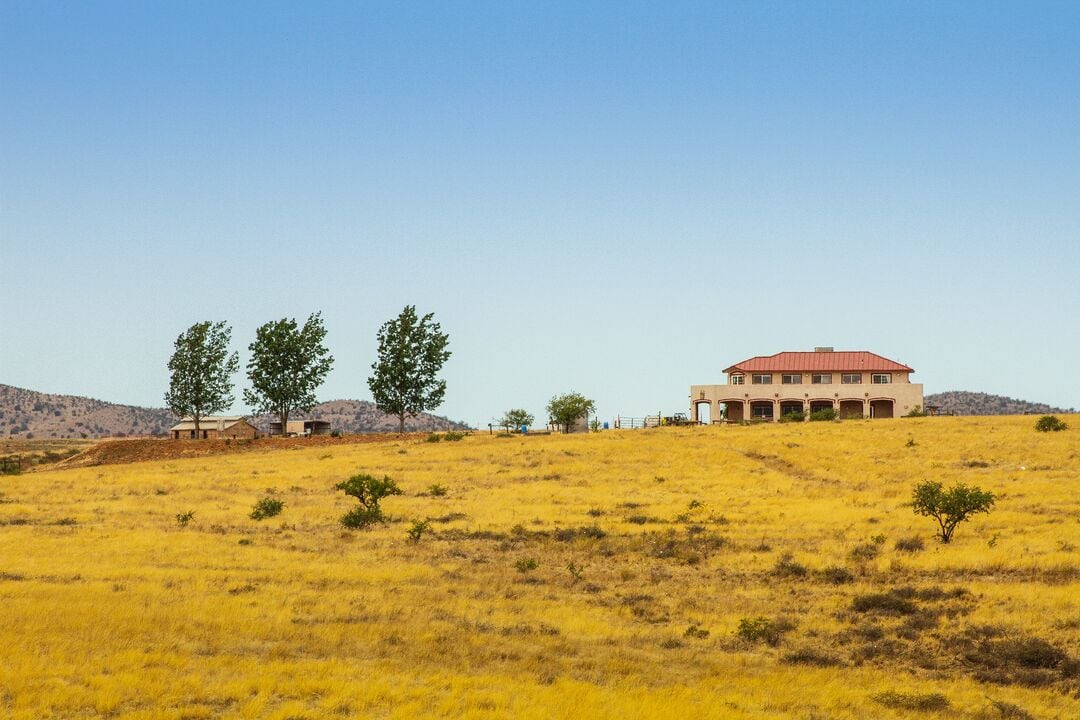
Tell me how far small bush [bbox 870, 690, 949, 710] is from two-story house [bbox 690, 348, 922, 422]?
3608 inches

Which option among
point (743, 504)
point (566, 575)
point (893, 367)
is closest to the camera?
point (566, 575)

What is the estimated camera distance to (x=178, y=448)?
96375 mm

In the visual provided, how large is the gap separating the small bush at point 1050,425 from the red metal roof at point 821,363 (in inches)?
1434

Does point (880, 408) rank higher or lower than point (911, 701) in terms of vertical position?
higher

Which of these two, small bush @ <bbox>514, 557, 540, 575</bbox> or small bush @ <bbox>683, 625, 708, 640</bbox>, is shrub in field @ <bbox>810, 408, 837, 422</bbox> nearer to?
small bush @ <bbox>514, 557, 540, 575</bbox>

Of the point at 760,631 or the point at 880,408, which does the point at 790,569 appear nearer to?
the point at 760,631

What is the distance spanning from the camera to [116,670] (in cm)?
2194

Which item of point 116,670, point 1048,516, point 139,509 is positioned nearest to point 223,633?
point 116,670

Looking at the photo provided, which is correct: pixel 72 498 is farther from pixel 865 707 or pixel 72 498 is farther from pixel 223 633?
pixel 865 707

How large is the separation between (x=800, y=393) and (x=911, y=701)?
95.5 m

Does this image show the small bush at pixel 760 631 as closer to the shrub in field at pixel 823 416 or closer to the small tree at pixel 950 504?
the small tree at pixel 950 504

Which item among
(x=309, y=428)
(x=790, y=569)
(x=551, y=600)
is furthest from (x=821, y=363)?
(x=551, y=600)

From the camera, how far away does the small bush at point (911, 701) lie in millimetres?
21328

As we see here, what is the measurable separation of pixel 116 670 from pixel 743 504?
117 feet
